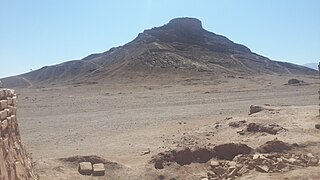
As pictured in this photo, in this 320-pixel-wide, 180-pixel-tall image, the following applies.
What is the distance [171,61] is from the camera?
224 ft

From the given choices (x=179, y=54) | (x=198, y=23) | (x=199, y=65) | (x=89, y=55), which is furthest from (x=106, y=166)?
(x=89, y=55)

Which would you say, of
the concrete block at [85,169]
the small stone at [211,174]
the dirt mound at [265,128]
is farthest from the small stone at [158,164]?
the dirt mound at [265,128]

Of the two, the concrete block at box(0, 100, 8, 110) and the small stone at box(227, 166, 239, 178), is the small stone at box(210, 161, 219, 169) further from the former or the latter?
the concrete block at box(0, 100, 8, 110)

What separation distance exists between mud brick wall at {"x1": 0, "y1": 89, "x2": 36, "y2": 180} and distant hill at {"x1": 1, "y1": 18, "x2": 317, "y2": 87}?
2076 inches

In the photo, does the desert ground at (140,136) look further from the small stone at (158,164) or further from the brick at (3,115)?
the brick at (3,115)

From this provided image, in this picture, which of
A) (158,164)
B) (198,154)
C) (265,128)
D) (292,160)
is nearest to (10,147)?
(158,164)

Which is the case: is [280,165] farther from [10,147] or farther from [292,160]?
[10,147]

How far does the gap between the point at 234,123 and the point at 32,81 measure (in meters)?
70.6

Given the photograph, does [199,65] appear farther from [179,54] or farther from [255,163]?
[255,163]

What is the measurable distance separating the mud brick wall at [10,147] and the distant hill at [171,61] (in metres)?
52.7

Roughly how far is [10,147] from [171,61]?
61.5 m

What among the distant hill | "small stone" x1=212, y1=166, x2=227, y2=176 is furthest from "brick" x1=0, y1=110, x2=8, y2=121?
the distant hill

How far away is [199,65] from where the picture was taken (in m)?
67.8

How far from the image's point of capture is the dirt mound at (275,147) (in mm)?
12227
